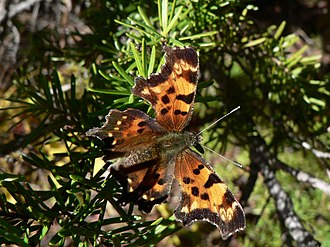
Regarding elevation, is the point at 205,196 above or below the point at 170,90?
below

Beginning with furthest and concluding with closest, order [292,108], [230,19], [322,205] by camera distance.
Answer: [322,205] < [292,108] < [230,19]

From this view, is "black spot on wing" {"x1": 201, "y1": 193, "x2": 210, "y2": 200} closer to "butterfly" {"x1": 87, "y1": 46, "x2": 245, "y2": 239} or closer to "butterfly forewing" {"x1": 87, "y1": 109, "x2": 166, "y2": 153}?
"butterfly" {"x1": 87, "y1": 46, "x2": 245, "y2": 239}

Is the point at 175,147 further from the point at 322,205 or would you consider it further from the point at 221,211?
the point at 322,205

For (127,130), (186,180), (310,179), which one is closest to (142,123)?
(127,130)

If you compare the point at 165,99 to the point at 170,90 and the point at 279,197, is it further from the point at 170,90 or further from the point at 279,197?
the point at 279,197

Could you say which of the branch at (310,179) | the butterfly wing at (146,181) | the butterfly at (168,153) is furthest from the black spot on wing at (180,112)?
the branch at (310,179)

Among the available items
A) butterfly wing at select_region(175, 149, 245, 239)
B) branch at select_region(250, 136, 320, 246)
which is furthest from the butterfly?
branch at select_region(250, 136, 320, 246)

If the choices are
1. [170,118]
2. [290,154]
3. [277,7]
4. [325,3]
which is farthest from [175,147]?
[325,3]
